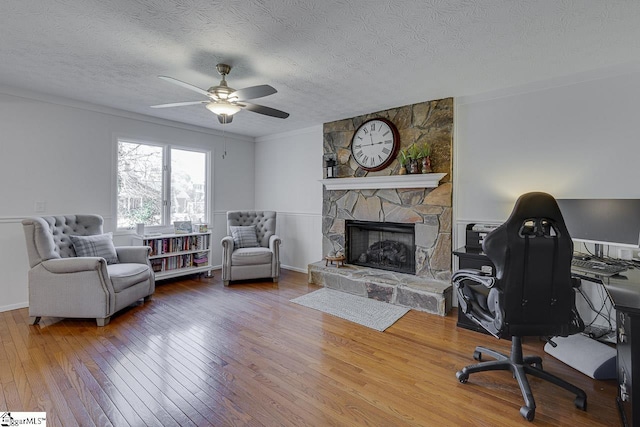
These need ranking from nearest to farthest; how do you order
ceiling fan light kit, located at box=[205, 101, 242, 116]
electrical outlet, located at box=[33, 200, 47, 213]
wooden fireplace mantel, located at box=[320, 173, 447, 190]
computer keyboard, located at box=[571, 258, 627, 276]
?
computer keyboard, located at box=[571, 258, 627, 276]
ceiling fan light kit, located at box=[205, 101, 242, 116]
electrical outlet, located at box=[33, 200, 47, 213]
wooden fireplace mantel, located at box=[320, 173, 447, 190]

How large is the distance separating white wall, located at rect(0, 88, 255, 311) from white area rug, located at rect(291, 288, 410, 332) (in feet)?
9.17

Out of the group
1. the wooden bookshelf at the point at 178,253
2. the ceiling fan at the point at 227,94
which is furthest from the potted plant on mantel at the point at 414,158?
the wooden bookshelf at the point at 178,253

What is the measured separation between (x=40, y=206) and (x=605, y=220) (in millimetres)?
5603

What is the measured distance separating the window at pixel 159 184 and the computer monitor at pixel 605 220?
4834 millimetres

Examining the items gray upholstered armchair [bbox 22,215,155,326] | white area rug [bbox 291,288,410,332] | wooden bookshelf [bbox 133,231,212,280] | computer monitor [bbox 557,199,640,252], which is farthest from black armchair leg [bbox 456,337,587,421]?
wooden bookshelf [bbox 133,231,212,280]

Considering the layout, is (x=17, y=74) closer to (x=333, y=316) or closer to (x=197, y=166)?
(x=197, y=166)

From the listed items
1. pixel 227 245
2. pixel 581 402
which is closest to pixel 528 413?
pixel 581 402

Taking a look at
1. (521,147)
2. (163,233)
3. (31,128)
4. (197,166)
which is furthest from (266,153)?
(521,147)

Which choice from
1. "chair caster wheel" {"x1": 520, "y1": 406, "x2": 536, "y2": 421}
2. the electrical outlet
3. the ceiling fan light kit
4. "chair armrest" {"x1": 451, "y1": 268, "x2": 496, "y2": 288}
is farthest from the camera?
the electrical outlet

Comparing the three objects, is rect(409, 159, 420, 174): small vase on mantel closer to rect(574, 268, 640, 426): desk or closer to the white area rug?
the white area rug

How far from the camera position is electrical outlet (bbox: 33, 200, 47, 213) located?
3.43m

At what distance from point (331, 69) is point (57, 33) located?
6.81 feet

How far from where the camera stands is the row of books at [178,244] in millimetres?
4145

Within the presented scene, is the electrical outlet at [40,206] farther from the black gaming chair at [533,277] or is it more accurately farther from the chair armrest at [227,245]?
the black gaming chair at [533,277]
